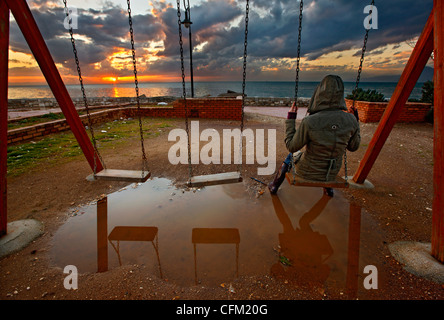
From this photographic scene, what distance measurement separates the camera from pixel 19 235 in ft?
9.27

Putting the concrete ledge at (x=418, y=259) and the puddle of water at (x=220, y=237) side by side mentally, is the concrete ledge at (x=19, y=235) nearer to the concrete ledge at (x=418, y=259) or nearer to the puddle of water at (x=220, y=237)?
the puddle of water at (x=220, y=237)

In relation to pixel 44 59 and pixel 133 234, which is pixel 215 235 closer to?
pixel 133 234

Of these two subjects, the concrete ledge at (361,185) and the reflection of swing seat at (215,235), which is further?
the concrete ledge at (361,185)

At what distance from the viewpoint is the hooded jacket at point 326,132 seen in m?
2.78

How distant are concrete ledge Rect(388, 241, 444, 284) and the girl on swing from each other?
1.15 meters

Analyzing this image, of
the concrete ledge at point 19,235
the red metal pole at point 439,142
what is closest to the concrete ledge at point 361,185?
the red metal pole at point 439,142

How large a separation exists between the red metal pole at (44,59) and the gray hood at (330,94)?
4098mm

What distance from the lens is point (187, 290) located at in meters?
2.11

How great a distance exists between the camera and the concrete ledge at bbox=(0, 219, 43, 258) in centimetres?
265

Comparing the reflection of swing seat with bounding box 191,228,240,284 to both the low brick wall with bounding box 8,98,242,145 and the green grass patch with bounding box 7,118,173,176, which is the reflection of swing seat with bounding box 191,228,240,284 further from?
the low brick wall with bounding box 8,98,242,145

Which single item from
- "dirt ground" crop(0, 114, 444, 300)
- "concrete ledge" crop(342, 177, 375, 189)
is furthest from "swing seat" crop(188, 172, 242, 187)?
"concrete ledge" crop(342, 177, 375, 189)

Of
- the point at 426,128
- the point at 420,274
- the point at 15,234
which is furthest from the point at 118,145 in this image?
the point at 426,128

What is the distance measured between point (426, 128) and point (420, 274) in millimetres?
8931
